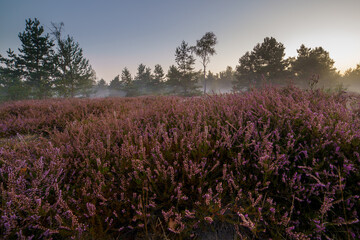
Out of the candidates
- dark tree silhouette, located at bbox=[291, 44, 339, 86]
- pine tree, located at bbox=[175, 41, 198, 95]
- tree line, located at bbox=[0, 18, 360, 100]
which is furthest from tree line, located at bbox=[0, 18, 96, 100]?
dark tree silhouette, located at bbox=[291, 44, 339, 86]

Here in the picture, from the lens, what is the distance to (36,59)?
91.9 ft

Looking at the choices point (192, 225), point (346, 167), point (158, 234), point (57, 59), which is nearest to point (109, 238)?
point (158, 234)

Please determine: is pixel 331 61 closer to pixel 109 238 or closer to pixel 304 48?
pixel 304 48

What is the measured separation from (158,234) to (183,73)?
40023 mm

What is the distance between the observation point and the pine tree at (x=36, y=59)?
87.6 feet

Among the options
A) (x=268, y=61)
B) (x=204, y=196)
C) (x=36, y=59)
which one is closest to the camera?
(x=204, y=196)

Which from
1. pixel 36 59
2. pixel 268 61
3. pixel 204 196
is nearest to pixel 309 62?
pixel 268 61

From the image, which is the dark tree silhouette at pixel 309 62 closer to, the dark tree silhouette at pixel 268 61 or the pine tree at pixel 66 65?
the dark tree silhouette at pixel 268 61

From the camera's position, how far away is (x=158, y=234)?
1239 mm

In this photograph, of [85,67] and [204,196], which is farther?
[85,67]

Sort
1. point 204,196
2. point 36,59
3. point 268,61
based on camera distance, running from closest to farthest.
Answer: point 204,196 < point 36,59 < point 268,61

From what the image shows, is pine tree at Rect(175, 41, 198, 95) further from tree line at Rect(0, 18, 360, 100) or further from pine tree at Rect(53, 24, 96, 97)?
pine tree at Rect(53, 24, 96, 97)

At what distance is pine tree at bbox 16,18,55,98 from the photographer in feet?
87.6

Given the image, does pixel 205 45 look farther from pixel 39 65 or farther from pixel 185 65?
pixel 39 65
